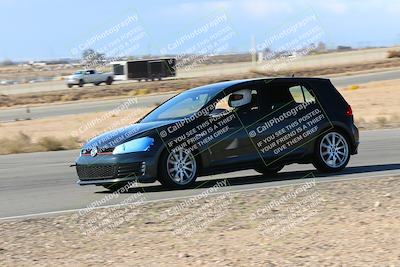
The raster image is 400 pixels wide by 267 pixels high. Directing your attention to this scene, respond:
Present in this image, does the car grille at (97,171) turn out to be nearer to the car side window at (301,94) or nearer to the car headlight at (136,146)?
the car headlight at (136,146)

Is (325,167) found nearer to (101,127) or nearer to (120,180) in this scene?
(120,180)

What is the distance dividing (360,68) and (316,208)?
212 feet

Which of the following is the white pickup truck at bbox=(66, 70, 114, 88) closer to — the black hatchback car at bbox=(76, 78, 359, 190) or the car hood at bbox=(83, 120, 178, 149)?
the black hatchback car at bbox=(76, 78, 359, 190)

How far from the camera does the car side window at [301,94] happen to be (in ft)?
44.6

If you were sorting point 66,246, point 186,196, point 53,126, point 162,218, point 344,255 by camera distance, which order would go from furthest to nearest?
point 53,126 < point 186,196 < point 162,218 < point 66,246 < point 344,255

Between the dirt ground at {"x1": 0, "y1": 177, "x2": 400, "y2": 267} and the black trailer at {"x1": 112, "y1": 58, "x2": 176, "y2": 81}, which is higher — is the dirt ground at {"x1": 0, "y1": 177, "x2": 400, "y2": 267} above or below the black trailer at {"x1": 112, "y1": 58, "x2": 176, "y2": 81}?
above

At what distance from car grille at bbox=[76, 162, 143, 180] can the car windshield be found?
3.64 ft

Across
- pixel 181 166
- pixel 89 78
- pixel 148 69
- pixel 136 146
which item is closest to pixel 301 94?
pixel 181 166

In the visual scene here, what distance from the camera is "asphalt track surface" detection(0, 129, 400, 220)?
37.6 feet

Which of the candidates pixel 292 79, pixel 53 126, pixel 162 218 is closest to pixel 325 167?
pixel 292 79

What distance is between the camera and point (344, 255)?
24.0 ft

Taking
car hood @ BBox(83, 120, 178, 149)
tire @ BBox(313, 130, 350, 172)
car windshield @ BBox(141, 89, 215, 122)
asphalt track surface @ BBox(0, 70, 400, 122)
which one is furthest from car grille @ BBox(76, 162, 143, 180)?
asphalt track surface @ BBox(0, 70, 400, 122)

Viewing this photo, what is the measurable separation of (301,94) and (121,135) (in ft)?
10.5

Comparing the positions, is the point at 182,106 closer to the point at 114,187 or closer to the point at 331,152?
the point at 114,187
